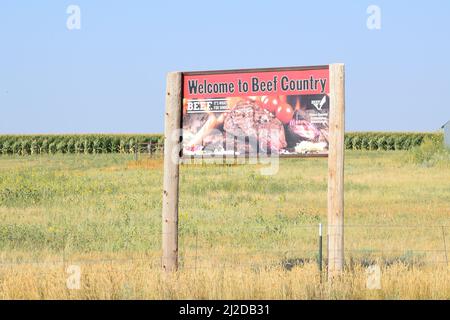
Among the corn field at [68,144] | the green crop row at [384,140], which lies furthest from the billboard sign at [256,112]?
the green crop row at [384,140]

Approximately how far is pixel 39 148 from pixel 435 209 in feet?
238

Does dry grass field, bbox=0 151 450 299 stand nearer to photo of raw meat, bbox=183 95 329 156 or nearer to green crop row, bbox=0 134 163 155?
photo of raw meat, bbox=183 95 329 156

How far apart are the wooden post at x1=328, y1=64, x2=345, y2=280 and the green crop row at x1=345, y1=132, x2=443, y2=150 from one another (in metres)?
85.4

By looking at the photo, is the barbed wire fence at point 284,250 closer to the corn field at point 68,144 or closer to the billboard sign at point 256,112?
the billboard sign at point 256,112

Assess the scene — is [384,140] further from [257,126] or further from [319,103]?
[319,103]

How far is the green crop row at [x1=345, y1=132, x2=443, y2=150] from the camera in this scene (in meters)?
97.2

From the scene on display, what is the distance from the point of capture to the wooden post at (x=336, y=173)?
38.0 feet

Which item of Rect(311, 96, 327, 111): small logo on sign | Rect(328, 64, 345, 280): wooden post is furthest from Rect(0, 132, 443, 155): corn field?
Rect(328, 64, 345, 280): wooden post

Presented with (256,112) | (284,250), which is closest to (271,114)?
(256,112)

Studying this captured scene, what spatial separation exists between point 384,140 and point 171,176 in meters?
87.9

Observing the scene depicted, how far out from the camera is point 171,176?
12.4 metres

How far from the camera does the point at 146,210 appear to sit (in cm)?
2308

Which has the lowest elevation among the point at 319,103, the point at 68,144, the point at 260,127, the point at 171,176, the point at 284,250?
the point at 284,250
